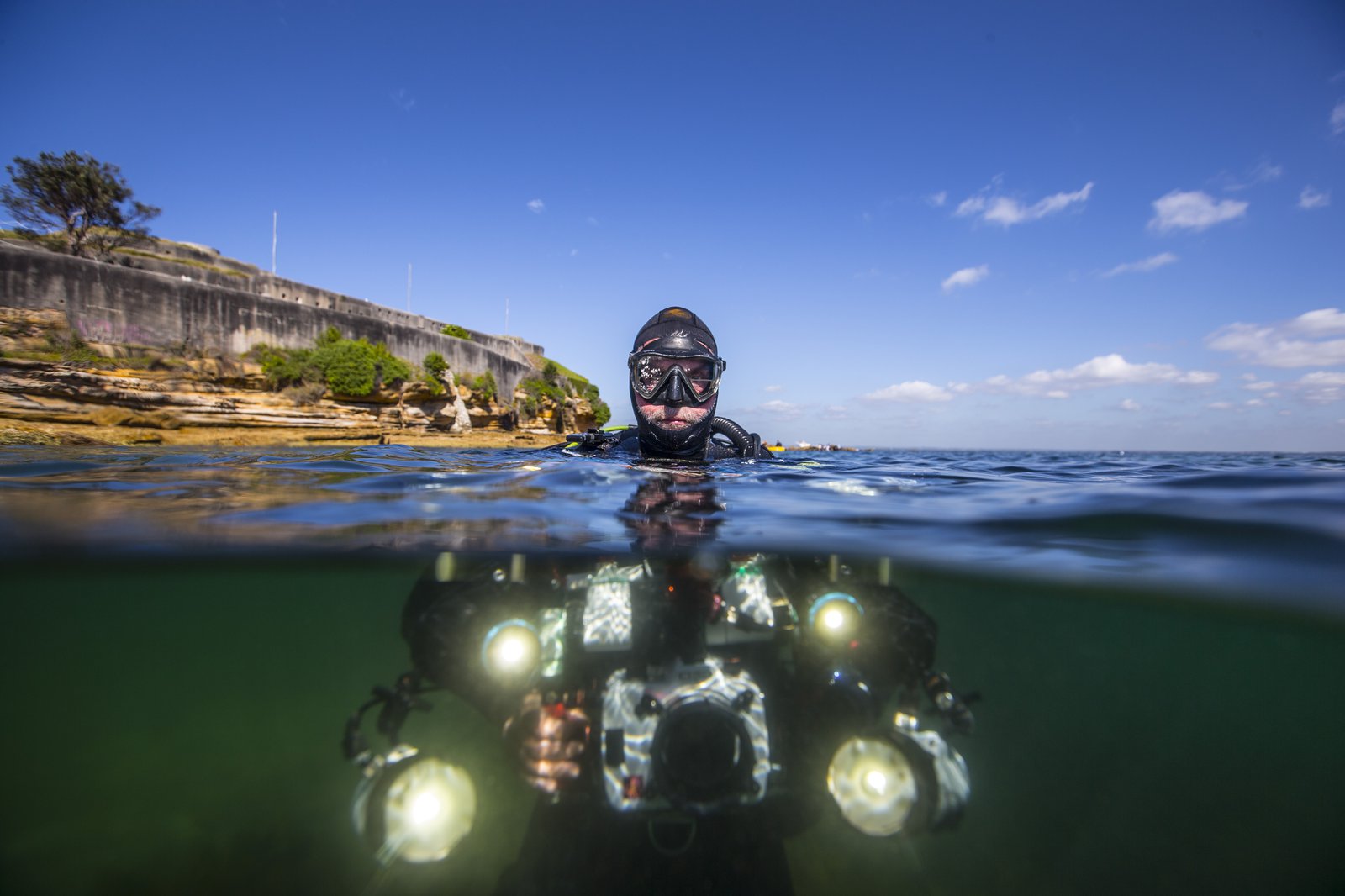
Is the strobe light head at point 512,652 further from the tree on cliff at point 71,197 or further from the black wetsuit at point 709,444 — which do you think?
the tree on cliff at point 71,197

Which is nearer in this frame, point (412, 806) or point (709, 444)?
point (412, 806)

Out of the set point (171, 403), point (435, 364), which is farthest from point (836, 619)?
point (435, 364)

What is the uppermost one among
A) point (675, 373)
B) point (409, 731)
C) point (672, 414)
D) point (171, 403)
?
point (675, 373)

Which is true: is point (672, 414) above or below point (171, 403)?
below

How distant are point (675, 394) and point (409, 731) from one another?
4272 millimetres

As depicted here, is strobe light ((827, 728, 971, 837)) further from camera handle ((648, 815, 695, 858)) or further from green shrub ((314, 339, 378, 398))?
green shrub ((314, 339, 378, 398))

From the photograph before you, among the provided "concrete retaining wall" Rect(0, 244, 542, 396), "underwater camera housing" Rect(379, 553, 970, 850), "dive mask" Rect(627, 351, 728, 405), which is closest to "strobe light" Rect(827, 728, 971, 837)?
"underwater camera housing" Rect(379, 553, 970, 850)

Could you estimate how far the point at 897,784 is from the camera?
3.08m

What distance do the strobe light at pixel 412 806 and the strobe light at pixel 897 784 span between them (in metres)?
2.17

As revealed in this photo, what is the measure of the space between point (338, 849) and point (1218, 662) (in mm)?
9124

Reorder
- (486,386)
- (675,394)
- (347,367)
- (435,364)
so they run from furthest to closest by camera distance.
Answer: (486,386), (435,364), (347,367), (675,394)

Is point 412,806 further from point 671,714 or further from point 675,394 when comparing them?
point 675,394

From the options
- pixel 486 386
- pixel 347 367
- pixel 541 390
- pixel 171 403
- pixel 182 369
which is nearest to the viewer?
pixel 171 403

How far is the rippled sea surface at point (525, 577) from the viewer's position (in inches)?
154
